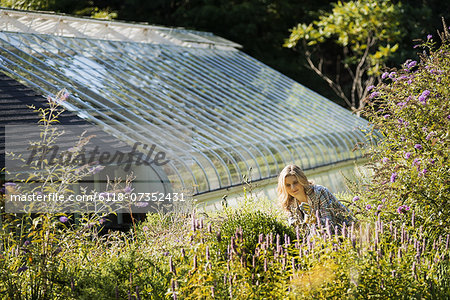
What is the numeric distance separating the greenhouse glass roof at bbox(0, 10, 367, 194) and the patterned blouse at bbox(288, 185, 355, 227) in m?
0.95

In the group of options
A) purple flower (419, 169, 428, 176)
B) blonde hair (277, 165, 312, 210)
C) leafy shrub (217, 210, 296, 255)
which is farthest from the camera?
blonde hair (277, 165, 312, 210)

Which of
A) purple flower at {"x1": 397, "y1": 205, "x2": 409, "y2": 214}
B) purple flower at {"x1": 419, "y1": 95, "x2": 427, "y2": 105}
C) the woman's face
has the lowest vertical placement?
purple flower at {"x1": 397, "y1": 205, "x2": 409, "y2": 214}

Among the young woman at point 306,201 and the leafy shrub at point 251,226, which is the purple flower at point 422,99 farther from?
the leafy shrub at point 251,226

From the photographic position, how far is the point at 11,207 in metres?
5.39

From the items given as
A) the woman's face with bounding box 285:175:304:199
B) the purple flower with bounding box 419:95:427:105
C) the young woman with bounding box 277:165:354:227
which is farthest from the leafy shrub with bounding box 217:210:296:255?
the purple flower with bounding box 419:95:427:105

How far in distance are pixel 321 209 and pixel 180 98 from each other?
198 inches

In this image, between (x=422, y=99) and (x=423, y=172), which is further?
(x=422, y=99)

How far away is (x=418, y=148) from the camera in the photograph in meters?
5.00

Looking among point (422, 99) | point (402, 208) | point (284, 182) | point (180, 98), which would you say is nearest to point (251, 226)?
point (284, 182)

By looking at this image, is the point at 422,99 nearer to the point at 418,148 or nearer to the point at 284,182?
the point at 418,148

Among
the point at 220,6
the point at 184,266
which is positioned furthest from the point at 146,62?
the point at 220,6

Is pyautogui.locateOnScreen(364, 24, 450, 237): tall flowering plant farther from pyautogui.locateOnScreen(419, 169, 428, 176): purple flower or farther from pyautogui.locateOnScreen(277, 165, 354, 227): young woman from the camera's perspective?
pyautogui.locateOnScreen(277, 165, 354, 227): young woman

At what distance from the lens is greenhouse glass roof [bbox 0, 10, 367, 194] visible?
299 inches

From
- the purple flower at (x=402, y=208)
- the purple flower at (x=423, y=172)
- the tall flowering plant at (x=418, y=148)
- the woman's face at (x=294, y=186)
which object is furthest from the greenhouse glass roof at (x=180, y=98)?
the purple flower at (x=402, y=208)
